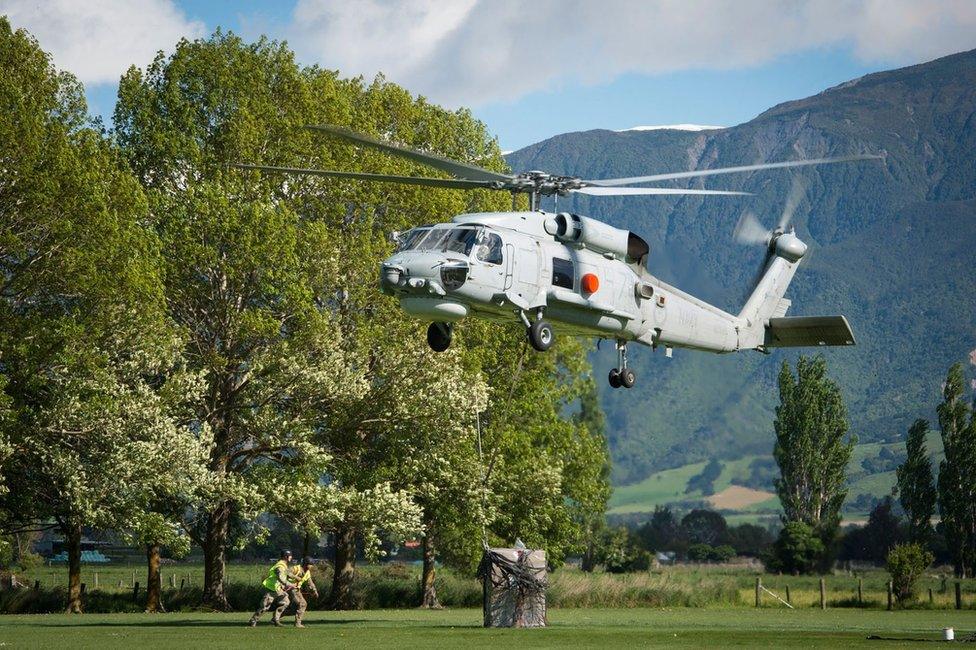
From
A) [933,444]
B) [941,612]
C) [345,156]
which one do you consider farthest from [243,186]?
[933,444]

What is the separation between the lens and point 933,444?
19388cm

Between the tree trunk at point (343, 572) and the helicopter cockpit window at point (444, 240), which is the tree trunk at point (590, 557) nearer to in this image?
the tree trunk at point (343, 572)

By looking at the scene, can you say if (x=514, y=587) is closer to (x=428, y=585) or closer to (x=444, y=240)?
(x=444, y=240)

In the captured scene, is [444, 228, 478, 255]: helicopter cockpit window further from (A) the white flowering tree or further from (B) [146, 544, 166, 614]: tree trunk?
(B) [146, 544, 166, 614]: tree trunk

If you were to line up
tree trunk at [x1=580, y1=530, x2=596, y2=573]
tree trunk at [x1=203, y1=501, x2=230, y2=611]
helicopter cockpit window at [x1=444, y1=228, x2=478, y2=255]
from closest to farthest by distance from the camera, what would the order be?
helicopter cockpit window at [x1=444, y1=228, x2=478, y2=255], tree trunk at [x1=203, y1=501, x2=230, y2=611], tree trunk at [x1=580, y1=530, x2=596, y2=573]

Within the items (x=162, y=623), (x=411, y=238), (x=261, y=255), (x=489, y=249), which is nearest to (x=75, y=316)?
(x=261, y=255)

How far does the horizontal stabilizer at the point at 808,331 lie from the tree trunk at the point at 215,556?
2138cm

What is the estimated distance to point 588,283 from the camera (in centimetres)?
3369

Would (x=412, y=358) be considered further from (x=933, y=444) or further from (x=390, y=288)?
(x=933, y=444)

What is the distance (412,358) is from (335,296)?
4437 millimetres

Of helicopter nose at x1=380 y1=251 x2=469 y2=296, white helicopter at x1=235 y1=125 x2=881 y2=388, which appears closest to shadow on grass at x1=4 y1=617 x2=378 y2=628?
white helicopter at x1=235 y1=125 x2=881 y2=388

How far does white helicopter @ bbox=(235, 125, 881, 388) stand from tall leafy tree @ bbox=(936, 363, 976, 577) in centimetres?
5573

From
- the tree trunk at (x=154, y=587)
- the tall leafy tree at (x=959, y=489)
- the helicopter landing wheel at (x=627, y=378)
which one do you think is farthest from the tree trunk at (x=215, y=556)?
the tall leafy tree at (x=959, y=489)

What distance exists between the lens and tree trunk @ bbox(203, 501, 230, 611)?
51.0 metres
